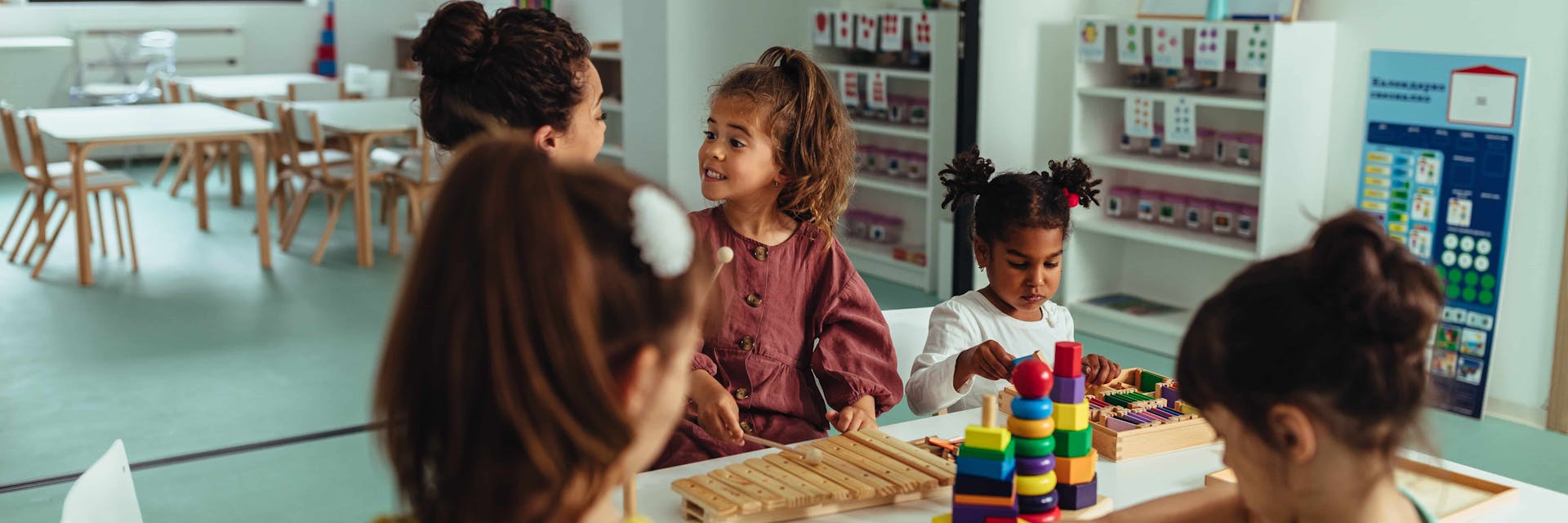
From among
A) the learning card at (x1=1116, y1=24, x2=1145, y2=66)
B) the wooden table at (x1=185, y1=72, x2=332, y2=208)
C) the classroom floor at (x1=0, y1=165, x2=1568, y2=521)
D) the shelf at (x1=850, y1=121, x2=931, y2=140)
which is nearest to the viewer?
the classroom floor at (x1=0, y1=165, x2=1568, y2=521)

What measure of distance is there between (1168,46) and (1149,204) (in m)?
0.66

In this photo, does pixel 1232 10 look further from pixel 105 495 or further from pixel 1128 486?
pixel 105 495

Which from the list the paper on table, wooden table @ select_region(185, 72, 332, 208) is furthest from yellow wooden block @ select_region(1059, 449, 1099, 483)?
wooden table @ select_region(185, 72, 332, 208)

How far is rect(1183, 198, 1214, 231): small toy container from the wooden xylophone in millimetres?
3387

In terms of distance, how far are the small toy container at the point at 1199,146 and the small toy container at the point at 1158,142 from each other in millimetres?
70

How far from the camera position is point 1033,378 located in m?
1.40

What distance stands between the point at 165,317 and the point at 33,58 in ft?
15.5

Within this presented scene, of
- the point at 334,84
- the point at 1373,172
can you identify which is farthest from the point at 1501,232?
the point at 334,84

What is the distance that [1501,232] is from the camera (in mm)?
3977

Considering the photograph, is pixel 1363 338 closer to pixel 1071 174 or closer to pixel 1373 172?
pixel 1071 174

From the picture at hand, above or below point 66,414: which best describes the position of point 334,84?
above

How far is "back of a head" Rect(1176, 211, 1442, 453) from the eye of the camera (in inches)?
42.3

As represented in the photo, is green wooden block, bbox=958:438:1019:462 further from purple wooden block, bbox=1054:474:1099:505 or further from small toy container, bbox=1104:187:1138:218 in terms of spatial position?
small toy container, bbox=1104:187:1138:218

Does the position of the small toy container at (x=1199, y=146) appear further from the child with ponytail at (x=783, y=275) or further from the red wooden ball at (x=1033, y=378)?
the red wooden ball at (x=1033, y=378)
